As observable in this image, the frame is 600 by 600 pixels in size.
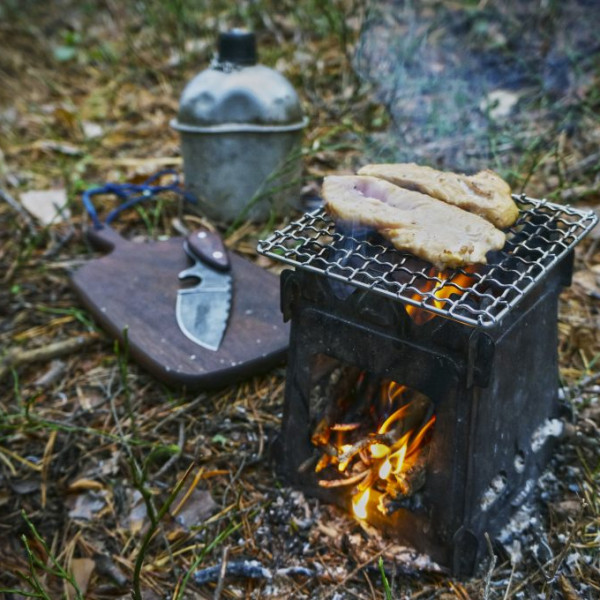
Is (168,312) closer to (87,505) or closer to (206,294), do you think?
(206,294)

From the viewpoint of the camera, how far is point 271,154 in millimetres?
4051

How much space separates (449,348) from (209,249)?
1.67m

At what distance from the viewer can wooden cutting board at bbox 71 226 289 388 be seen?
301 cm

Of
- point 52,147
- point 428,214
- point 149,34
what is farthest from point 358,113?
point 428,214

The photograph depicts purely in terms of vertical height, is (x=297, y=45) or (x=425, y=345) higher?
(x=425, y=345)

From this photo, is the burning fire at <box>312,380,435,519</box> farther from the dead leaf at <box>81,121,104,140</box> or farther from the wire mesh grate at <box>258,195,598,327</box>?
the dead leaf at <box>81,121,104,140</box>

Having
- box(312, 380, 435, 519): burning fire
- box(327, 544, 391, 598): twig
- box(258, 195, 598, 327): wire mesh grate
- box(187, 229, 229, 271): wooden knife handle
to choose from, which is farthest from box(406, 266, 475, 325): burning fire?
box(187, 229, 229, 271): wooden knife handle

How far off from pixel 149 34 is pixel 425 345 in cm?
543

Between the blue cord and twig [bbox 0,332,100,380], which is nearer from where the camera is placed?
twig [bbox 0,332,100,380]

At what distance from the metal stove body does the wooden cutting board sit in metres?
0.56

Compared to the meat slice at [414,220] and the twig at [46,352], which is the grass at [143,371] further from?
the meat slice at [414,220]

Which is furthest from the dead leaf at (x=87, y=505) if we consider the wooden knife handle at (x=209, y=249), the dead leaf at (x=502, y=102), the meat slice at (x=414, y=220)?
the dead leaf at (x=502, y=102)

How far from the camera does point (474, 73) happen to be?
16.4 ft

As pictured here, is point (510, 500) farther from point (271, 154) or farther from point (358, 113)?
point (358, 113)
